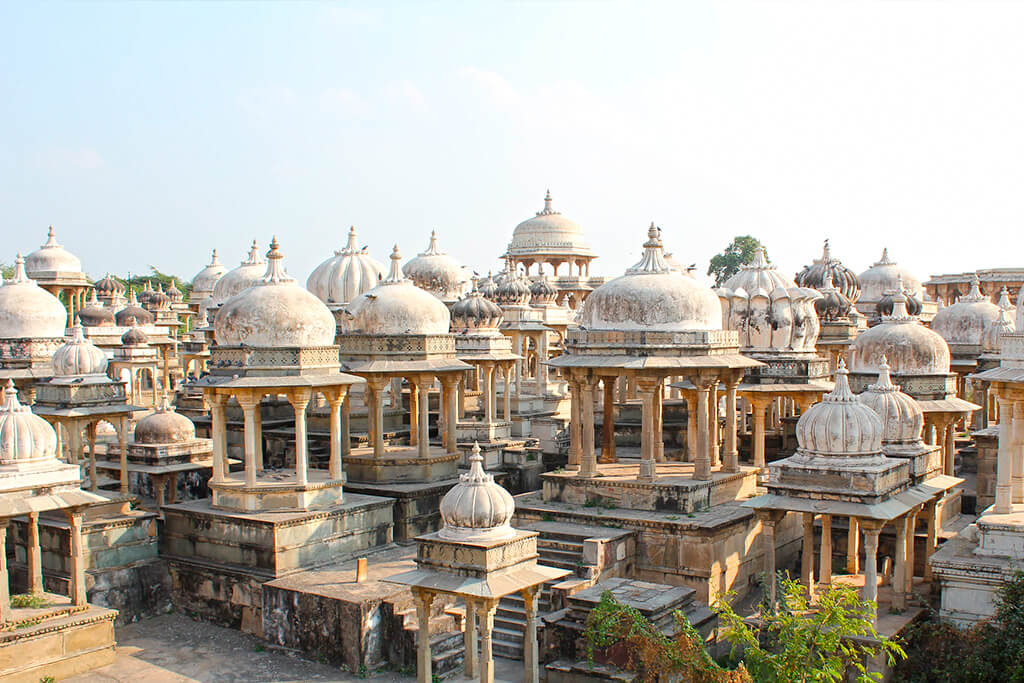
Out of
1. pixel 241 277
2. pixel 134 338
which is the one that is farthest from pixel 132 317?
pixel 241 277

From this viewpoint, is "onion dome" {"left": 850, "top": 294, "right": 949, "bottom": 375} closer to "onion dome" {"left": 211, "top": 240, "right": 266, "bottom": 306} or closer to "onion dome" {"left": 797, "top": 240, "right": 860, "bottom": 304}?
"onion dome" {"left": 797, "top": 240, "right": 860, "bottom": 304}

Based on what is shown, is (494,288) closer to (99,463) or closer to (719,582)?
(99,463)

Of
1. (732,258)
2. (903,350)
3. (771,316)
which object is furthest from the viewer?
(732,258)

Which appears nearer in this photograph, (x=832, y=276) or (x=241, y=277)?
(x=241, y=277)

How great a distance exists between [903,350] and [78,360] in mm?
16510

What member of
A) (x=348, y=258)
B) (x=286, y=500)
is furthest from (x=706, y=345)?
(x=348, y=258)

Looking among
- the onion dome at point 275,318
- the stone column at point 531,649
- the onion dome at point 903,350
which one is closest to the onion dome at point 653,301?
the onion dome at point 903,350

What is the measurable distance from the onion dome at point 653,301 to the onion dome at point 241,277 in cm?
1352

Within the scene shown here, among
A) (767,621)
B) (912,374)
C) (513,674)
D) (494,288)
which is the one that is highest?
(494,288)

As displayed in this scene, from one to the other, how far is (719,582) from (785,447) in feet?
27.5

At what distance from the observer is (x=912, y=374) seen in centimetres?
2056

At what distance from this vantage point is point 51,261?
37.2 m

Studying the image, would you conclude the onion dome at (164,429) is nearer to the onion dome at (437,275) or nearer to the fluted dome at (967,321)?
the onion dome at (437,275)

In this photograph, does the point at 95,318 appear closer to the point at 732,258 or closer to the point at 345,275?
the point at 345,275
